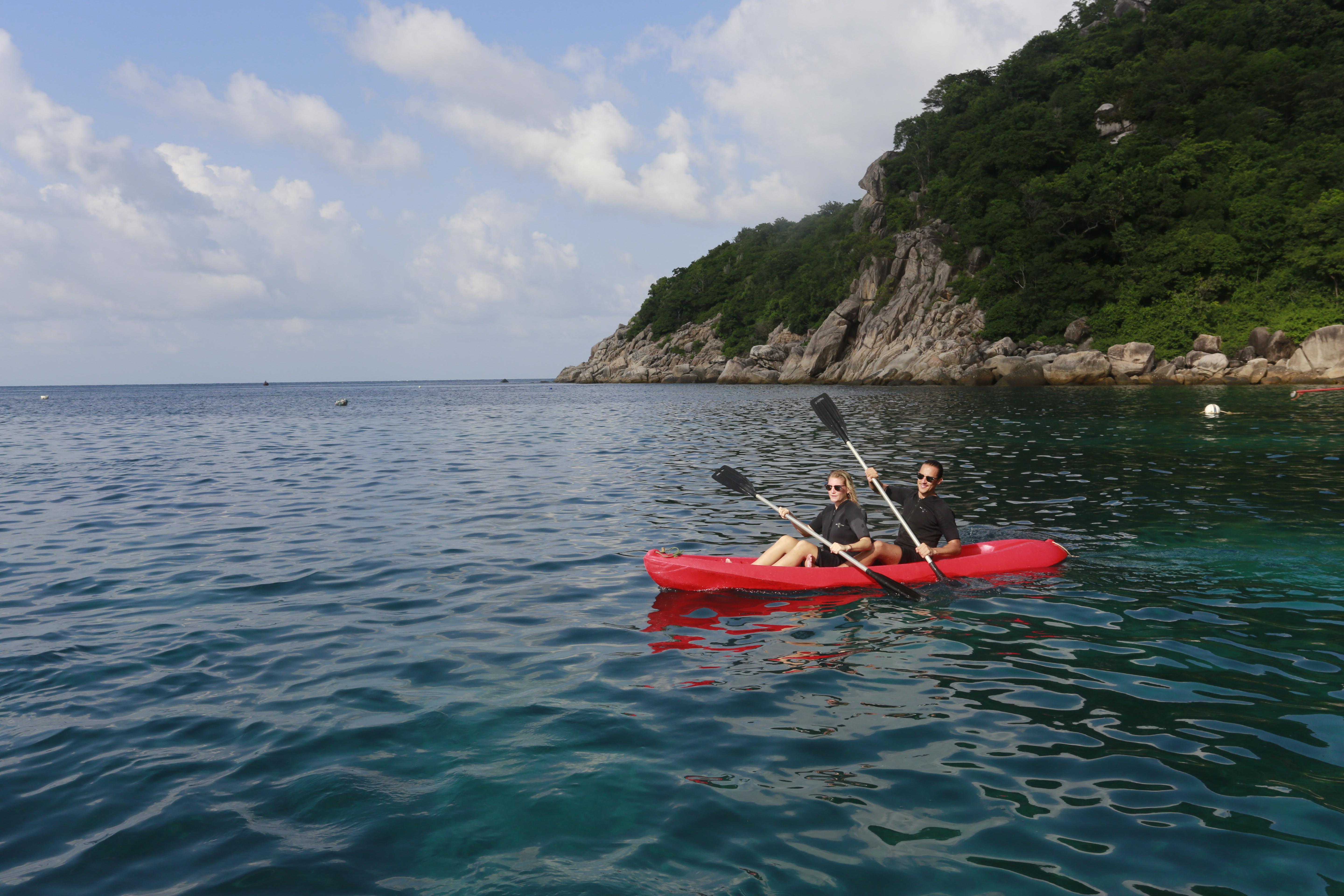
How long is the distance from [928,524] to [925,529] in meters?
0.08

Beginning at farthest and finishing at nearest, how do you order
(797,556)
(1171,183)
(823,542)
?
(1171,183) → (797,556) → (823,542)

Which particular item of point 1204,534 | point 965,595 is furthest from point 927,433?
point 965,595

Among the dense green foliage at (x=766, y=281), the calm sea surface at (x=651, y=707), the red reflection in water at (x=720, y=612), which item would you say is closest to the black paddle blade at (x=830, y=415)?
the calm sea surface at (x=651, y=707)

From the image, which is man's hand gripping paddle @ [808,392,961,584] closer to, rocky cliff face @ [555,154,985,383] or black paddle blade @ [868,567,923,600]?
black paddle blade @ [868,567,923,600]

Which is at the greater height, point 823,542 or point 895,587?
point 823,542

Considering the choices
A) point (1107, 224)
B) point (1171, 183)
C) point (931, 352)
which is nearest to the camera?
point (1171, 183)

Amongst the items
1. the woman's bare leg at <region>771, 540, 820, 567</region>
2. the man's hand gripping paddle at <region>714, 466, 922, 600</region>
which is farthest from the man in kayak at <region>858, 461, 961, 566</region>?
the woman's bare leg at <region>771, 540, 820, 567</region>

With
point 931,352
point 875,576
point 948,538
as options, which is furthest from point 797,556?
point 931,352

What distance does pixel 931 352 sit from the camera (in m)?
62.7

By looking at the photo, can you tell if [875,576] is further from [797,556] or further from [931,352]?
[931,352]

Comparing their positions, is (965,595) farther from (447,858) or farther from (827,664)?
(447,858)

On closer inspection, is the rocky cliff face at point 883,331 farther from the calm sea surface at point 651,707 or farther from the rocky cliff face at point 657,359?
the calm sea surface at point 651,707

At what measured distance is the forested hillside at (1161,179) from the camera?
50.4 metres

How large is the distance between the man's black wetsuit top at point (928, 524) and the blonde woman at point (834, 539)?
0.79m
